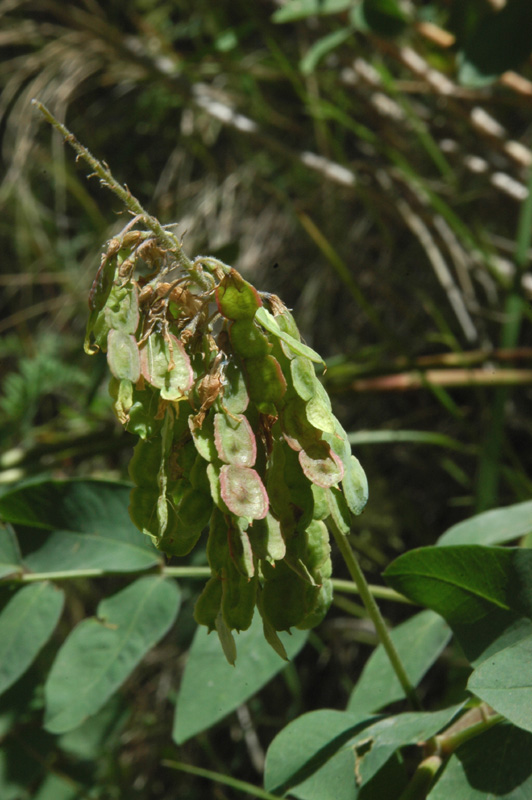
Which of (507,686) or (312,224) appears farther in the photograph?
(312,224)

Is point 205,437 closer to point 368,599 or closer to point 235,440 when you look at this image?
point 235,440

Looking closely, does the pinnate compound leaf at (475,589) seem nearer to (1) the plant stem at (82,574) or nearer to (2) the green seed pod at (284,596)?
(2) the green seed pod at (284,596)

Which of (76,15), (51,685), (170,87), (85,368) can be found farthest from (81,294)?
(51,685)

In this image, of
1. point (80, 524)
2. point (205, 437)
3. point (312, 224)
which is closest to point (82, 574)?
point (80, 524)

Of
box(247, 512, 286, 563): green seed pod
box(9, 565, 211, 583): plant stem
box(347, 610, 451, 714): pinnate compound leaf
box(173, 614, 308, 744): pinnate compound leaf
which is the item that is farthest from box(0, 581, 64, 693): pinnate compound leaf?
box(247, 512, 286, 563): green seed pod

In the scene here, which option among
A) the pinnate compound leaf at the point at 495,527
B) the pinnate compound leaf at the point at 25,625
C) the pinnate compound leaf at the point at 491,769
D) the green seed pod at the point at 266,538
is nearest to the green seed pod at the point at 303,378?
the green seed pod at the point at 266,538

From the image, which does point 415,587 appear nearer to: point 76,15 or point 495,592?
point 495,592
